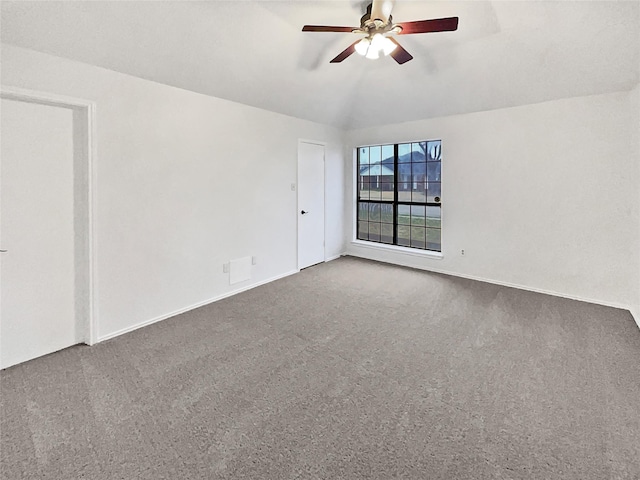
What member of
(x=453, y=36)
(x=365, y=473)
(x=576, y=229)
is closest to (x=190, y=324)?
(x=365, y=473)

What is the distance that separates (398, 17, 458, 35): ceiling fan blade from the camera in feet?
7.82

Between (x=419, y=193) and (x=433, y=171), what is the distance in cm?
43

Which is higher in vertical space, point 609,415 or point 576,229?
point 576,229

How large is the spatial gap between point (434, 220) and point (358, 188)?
1625mm

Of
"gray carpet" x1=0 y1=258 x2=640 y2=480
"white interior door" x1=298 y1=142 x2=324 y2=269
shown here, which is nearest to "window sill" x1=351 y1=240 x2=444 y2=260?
"white interior door" x1=298 y1=142 x2=324 y2=269

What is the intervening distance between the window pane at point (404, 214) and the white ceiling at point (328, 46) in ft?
6.13

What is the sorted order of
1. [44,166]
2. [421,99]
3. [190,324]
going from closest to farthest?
[44,166] < [190,324] < [421,99]

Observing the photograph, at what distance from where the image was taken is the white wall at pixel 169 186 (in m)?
2.92

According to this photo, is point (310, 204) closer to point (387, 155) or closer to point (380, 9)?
point (387, 155)

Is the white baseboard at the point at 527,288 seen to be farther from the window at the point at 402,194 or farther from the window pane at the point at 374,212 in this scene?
the window pane at the point at 374,212

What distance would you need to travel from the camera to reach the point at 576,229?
3996 mm

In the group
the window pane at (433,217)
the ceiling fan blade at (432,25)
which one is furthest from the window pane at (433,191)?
the ceiling fan blade at (432,25)

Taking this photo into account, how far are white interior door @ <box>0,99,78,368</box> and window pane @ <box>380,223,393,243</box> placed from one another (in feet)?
15.6

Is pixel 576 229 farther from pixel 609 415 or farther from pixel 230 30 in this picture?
pixel 230 30
